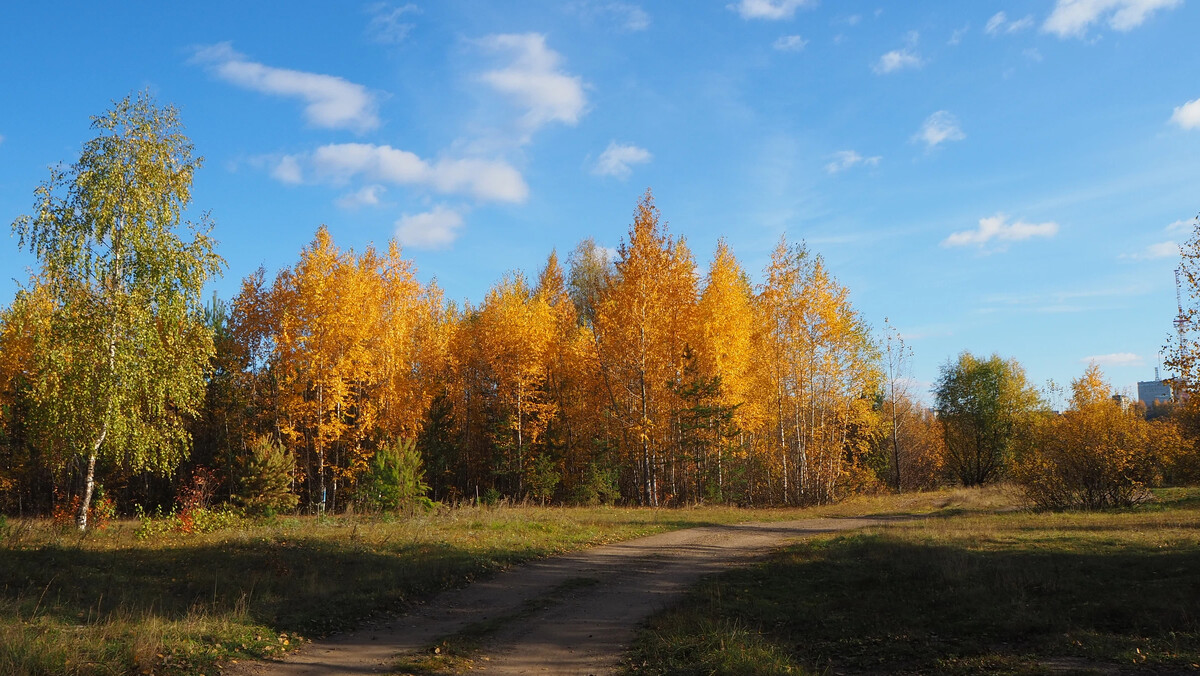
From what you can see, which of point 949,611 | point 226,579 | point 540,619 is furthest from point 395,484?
point 949,611

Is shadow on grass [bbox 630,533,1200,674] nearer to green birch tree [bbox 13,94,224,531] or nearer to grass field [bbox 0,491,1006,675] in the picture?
grass field [bbox 0,491,1006,675]

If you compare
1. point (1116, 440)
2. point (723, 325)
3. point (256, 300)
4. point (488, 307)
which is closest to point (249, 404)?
point (256, 300)

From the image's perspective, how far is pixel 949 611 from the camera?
362 inches

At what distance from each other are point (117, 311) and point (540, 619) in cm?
1536

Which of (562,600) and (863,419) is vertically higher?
(863,419)

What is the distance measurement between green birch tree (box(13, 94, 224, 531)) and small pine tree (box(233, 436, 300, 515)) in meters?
2.23

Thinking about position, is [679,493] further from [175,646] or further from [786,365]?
[175,646]

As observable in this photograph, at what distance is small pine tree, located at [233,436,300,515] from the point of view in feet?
66.5

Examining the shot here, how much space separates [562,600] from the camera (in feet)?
34.9

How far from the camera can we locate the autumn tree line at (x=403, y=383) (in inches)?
704

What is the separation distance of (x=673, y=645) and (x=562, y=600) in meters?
3.25

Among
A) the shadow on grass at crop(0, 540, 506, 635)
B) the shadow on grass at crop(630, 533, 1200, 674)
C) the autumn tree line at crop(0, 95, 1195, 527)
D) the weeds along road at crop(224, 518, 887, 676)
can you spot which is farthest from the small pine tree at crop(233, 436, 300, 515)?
the shadow on grass at crop(630, 533, 1200, 674)

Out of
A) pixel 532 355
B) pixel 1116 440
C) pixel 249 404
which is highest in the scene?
pixel 532 355

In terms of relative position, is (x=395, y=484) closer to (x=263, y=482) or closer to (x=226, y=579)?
(x=263, y=482)
